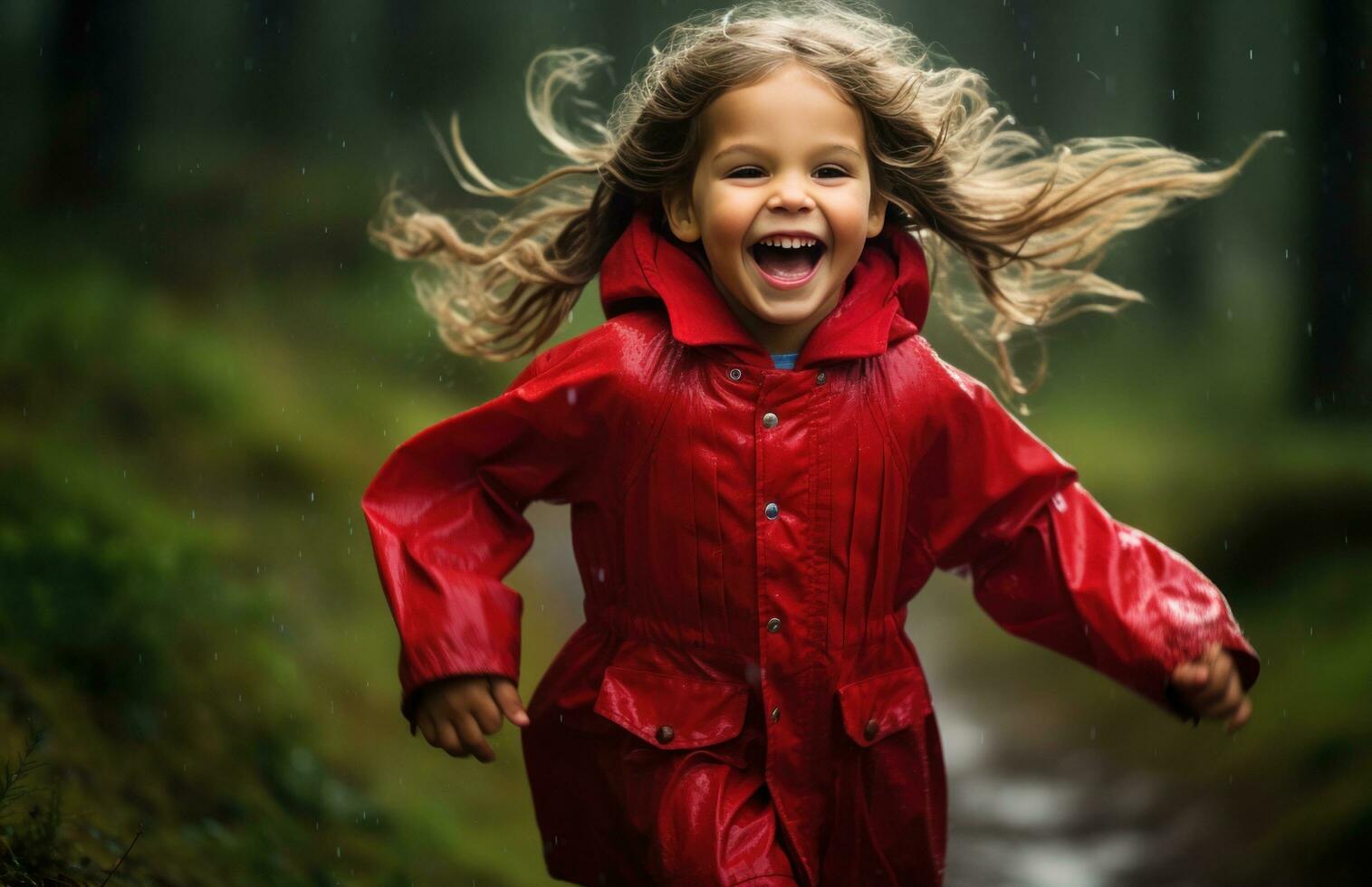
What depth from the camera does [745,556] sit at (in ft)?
9.00

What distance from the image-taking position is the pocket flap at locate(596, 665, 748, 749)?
2729 mm

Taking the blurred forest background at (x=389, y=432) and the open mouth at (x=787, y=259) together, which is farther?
the blurred forest background at (x=389, y=432)

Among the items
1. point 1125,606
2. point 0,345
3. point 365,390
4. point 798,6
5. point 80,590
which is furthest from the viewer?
point 365,390

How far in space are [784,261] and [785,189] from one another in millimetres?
164

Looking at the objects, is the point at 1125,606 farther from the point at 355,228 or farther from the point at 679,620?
the point at 355,228

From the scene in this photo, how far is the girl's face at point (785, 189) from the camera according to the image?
2689 millimetres

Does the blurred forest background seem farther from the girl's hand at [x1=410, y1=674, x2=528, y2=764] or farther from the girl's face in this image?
the girl's face

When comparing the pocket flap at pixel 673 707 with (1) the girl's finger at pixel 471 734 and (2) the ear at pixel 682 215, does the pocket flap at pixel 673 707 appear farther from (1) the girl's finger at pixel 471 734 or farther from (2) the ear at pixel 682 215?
(2) the ear at pixel 682 215

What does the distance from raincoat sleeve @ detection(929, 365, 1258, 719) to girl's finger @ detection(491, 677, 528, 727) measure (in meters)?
0.91

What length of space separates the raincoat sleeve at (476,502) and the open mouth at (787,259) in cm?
36

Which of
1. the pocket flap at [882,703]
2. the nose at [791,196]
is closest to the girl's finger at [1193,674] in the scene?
the pocket flap at [882,703]

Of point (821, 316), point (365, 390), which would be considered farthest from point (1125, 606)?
point (365, 390)

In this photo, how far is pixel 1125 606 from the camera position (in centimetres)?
277

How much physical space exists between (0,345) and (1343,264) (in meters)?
5.31
